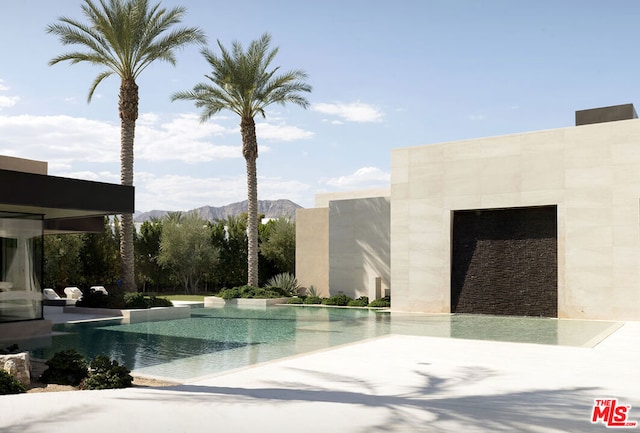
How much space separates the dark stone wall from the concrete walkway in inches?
354

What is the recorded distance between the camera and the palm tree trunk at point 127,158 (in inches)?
955

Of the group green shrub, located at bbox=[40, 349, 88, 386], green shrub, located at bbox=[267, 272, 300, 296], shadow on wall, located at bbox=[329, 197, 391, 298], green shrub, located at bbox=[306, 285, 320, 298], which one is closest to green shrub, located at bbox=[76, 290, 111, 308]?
green shrub, located at bbox=[267, 272, 300, 296]

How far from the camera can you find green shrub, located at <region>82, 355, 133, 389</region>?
8.41m

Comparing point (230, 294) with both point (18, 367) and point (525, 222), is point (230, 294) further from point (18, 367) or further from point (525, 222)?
point (18, 367)

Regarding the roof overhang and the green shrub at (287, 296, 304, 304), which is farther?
the green shrub at (287, 296, 304, 304)

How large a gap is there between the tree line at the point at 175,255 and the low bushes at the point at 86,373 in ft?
78.0

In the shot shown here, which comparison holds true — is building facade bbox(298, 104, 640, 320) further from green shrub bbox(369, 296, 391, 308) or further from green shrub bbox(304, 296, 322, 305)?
green shrub bbox(304, 296, 322, 305)

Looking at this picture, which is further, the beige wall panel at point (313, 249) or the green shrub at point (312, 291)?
the beige wall panel at point (313, 249)

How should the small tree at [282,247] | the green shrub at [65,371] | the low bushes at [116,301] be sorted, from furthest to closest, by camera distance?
the small tree at [282,247], the low bushes at [116,301], the green shrub at [65,371]

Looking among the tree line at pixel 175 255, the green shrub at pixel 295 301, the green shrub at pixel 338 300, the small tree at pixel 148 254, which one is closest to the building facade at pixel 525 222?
the green shrub at pixel 338 300

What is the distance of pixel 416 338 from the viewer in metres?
14.4

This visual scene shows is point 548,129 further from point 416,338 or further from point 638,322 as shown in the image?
point 416,338

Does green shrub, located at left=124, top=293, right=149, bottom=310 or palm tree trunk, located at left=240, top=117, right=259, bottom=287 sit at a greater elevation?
palm tree trunk, located at left=240, top=117, right=259, bottom=287

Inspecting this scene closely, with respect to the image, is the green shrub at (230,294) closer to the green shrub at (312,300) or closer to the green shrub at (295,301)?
the green shrub at (295,301)
